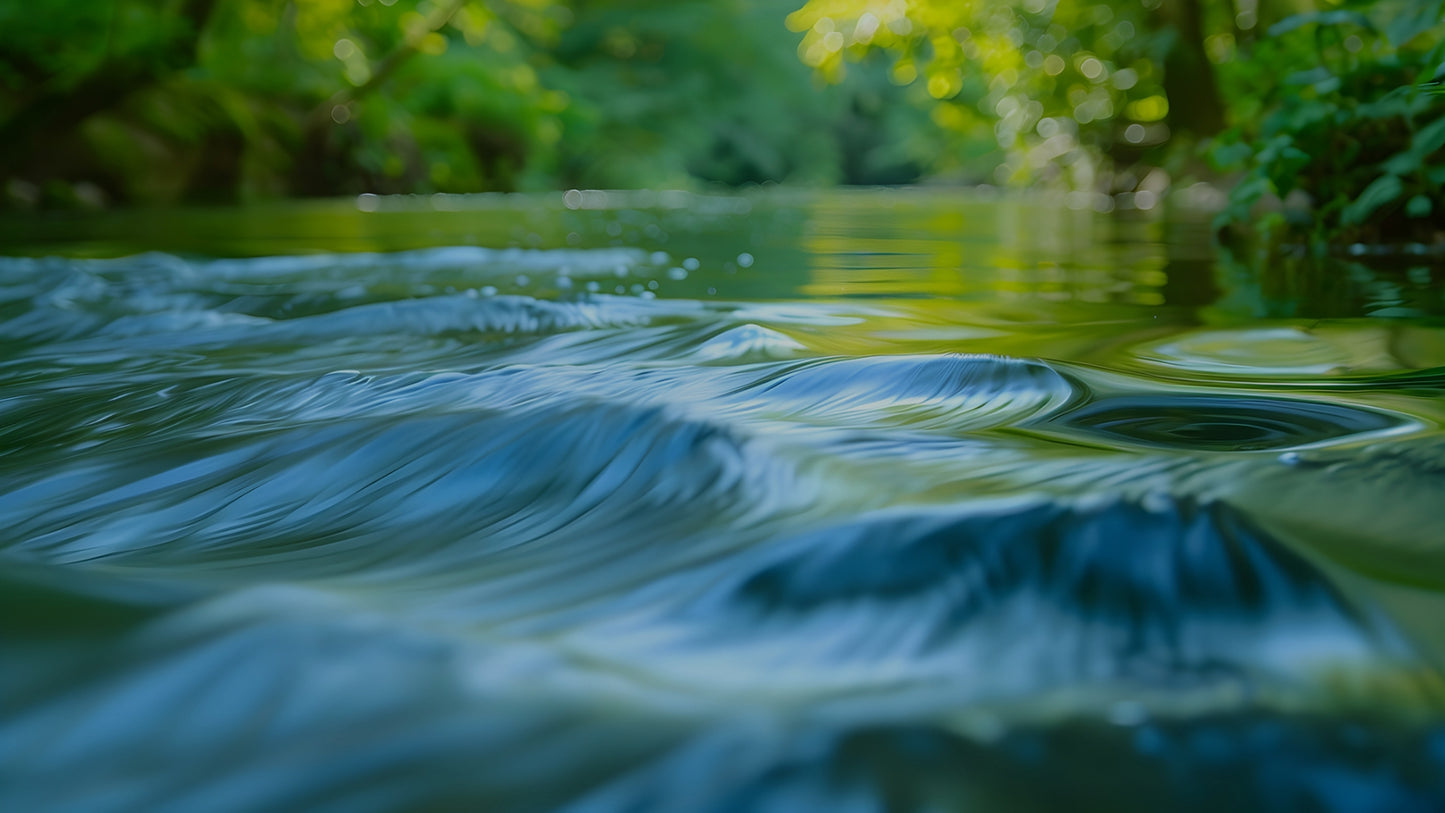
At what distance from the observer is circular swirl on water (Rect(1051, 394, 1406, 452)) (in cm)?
116

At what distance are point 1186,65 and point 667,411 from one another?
8223 millimetres

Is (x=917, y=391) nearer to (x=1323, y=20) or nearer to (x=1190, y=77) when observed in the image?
(x=1323, y=20)

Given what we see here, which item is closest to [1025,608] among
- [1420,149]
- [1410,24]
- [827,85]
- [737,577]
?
[737,577]

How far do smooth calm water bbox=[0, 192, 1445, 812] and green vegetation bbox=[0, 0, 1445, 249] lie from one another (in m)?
1.10

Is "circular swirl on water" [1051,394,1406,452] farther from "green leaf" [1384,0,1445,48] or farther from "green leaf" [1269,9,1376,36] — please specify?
"green leaf" [1269,9,1376,36]

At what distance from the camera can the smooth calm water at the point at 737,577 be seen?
0.60 metres

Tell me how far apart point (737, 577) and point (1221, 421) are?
27.4 inches

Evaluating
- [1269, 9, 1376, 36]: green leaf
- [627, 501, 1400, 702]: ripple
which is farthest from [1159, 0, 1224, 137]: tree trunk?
[627, 501, 1400, 702]: ripple

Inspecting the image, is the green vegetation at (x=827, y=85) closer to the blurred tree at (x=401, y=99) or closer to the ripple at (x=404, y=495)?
the blurred tree at (x=401, y=99)

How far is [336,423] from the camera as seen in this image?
1.35m

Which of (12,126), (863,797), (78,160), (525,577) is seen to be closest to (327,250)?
(525,577)

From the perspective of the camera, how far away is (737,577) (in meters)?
0.83

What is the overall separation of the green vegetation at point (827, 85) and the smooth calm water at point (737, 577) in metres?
1.10

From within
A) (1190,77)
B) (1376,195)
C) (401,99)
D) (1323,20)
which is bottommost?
(1376,195)
